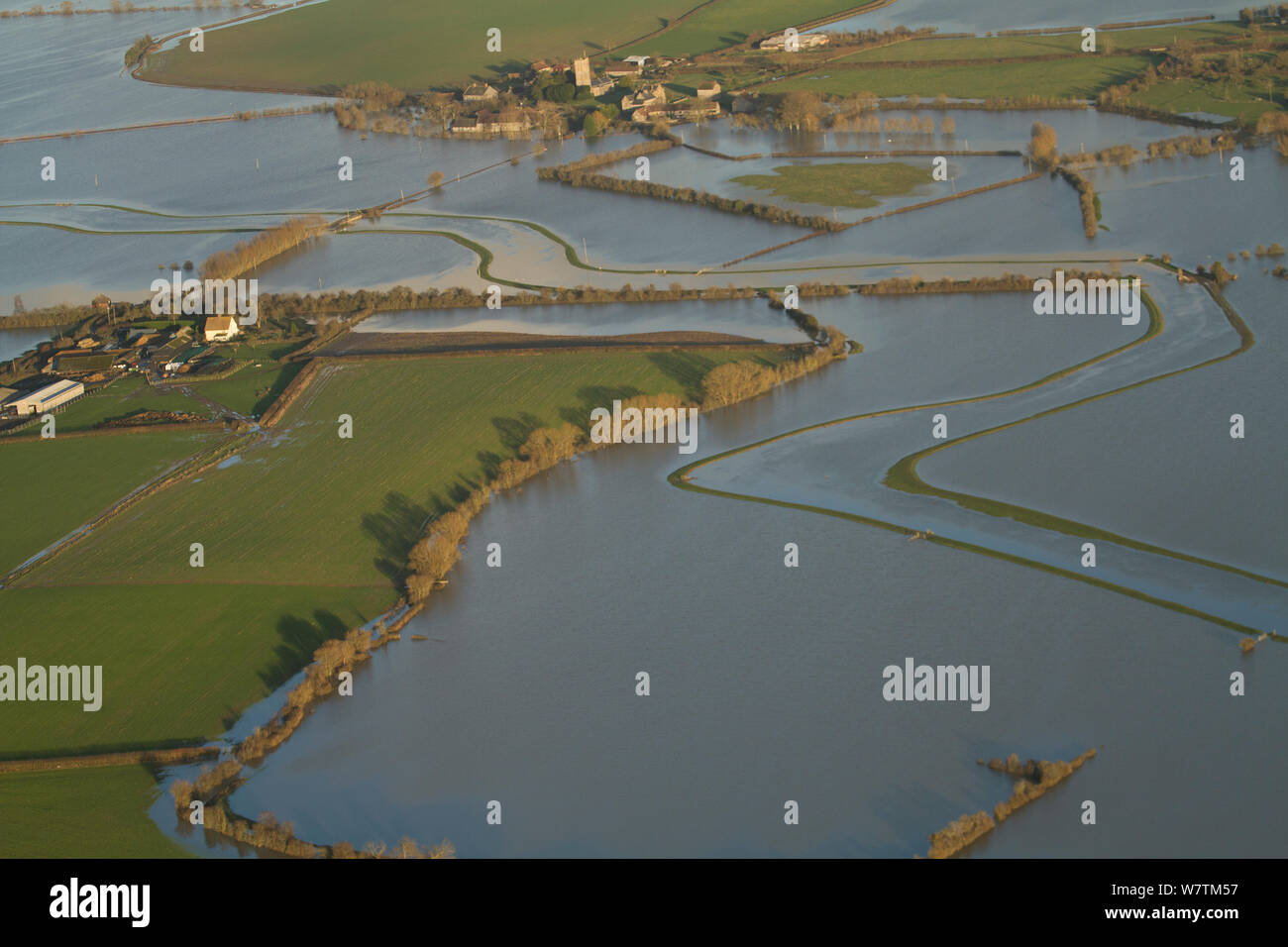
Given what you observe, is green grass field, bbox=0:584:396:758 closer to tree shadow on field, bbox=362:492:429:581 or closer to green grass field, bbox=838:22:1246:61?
tree shadow on field, bbox=362:492:429:581

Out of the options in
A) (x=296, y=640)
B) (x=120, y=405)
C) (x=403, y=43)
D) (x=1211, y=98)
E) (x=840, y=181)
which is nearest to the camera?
(x=296, y=640)

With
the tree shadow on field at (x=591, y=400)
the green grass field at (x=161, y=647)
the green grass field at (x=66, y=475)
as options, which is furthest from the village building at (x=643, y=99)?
the green grass field at (x=161, y=647)

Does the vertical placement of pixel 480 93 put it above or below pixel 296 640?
above

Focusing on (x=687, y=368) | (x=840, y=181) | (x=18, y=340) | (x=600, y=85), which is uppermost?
(x=600, y=85)

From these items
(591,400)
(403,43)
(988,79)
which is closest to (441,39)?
(403,43)

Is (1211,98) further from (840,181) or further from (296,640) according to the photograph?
(296,640)

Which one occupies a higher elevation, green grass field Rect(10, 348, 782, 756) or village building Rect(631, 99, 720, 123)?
village building Rect(631, 99, 720, 123)

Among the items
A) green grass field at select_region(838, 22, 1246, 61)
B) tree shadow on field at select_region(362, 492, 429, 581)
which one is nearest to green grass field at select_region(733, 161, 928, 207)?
green grass field at select_region(838, 22, 1246, 61)

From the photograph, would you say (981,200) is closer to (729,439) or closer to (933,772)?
(729,439)
